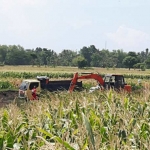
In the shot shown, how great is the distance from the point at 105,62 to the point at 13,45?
4273 centimetres

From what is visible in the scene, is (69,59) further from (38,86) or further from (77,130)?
(77,130)

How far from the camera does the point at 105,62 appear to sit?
10912 cm

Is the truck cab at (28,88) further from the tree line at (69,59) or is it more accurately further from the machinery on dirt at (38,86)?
the tree line at (69,59)

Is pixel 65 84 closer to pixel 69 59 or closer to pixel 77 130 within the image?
pixel 77 130

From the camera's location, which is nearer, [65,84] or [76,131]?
[76,131]

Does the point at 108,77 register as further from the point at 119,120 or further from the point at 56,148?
the point at 56,148

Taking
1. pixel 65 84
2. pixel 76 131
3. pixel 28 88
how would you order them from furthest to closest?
pixel 65 84, pixel 28 88, pixel 76 131

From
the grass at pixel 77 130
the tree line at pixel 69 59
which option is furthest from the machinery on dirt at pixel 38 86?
the tree line at pixel 69 59

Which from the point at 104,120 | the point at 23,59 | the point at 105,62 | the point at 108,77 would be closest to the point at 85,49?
the point at 105,62

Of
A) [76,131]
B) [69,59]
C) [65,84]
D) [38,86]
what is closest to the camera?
[76,131]

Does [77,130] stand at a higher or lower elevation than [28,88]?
higher

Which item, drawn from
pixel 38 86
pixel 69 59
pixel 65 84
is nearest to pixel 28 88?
pixel 38 86

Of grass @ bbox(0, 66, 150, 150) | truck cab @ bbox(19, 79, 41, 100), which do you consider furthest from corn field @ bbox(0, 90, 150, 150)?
truck cab @ bbox(19, 79, 41, 100)

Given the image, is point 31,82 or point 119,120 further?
point 31,82
